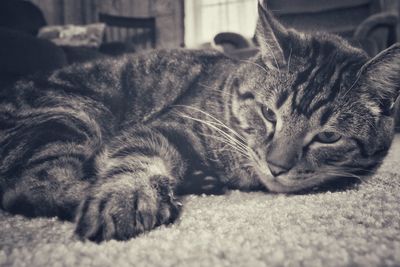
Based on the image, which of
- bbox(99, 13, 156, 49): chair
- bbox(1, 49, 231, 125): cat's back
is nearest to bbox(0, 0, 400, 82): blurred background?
bbox(99, 13, 156, 49): chair

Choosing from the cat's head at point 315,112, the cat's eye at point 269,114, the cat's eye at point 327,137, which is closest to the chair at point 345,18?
the cat's head at point 315,112

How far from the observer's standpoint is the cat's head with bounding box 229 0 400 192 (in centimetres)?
92

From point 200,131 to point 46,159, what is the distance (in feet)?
1.64

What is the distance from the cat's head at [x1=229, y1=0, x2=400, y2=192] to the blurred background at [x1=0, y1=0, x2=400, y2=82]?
0.83ft

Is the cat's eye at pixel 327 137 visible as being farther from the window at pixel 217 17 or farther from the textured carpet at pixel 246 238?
the window at pixel 217 17

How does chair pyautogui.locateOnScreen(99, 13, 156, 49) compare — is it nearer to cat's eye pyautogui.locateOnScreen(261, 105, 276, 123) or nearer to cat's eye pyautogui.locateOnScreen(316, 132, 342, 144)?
cat's eye pyautogui.locateOnScreen(261, 105, 276, 123)

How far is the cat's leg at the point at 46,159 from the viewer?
85 centimetres

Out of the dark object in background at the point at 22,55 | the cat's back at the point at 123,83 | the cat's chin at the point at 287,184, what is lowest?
the cat's chin at the point at 287,184

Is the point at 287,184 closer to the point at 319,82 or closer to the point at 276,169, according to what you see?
the point at 276,169

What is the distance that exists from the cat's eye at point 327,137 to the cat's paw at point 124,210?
46 cm

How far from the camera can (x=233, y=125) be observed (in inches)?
44.5

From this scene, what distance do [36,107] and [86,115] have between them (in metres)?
0.17

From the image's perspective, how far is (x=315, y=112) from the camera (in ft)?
3.09

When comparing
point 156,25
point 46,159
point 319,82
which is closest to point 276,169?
point 319,82
